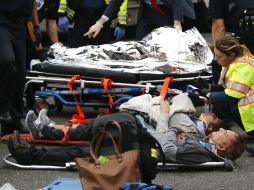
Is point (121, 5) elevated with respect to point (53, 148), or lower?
elevated

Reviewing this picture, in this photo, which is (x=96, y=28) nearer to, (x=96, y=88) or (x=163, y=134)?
(x=96, y=88)

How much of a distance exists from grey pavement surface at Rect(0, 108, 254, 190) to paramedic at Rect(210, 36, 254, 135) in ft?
2.11

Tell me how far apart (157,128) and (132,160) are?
1.78 m

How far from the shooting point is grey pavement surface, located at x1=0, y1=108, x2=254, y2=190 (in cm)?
627

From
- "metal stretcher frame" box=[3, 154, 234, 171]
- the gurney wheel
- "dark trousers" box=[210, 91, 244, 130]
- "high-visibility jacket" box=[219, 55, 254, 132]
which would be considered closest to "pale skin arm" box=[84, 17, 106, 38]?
the gurney wheel

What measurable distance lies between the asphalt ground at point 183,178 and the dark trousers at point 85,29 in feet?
9.10

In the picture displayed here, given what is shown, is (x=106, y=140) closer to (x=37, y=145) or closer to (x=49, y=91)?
(x=37, y=145)

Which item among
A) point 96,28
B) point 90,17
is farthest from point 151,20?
point 90,17

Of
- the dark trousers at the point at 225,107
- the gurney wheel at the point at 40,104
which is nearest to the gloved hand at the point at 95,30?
the gurney wheel at the point at 40,104

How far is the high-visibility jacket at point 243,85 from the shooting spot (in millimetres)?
7246

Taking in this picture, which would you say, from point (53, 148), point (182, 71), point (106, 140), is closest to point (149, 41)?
point (182, 71)

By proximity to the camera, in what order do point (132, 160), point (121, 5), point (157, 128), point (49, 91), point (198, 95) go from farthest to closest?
1. point (121, 5)
2. point (49, 91)
3. point (198, 95)
4. point (157, 128)
5. point (132, 160)

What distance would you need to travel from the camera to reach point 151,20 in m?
9.03

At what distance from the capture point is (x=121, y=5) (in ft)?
30.5
